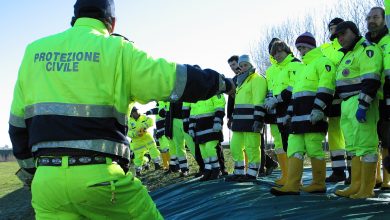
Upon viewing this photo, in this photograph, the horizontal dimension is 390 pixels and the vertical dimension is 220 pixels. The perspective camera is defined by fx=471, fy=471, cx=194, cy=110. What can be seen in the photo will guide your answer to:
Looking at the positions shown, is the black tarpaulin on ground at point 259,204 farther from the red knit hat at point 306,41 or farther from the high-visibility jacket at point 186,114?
→ the high-visibility jacket at point 186,114

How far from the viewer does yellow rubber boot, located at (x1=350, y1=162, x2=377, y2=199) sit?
5207 millimetres

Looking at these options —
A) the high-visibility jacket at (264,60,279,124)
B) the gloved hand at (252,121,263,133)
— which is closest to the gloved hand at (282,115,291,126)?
the high-visibility jacket at (264,60,279,124)

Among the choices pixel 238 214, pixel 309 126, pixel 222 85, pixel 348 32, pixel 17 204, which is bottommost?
pixel 17 204

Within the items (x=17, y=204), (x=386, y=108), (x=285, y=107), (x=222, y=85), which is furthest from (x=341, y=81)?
(x=17, y=204)

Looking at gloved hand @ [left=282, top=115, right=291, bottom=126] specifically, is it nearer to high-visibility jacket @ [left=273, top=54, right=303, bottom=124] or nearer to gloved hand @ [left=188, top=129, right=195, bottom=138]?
high-visibility jacket @ [left=273, top=54, right=303, bottom=124]

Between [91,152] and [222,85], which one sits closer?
[91,152]

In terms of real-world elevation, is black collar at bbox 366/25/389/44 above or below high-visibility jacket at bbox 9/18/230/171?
above

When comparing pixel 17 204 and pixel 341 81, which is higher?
pixel 341 81

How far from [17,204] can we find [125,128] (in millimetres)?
8268

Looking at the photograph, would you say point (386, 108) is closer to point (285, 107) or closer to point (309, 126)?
point (309, 126)

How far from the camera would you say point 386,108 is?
17.5ft

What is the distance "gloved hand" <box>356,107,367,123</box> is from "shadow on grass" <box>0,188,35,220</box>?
6.08m

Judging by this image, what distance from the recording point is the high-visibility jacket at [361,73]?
5059 mm

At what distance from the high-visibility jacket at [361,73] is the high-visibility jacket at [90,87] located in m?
2.81
